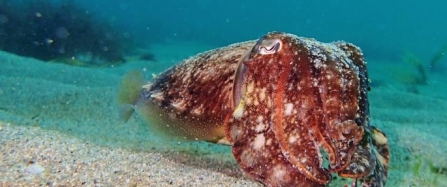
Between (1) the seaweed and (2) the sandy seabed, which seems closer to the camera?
(2) the sandy seabed

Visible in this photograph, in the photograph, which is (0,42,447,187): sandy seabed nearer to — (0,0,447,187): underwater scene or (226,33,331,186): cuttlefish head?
(0,0,447,187): underwater scene

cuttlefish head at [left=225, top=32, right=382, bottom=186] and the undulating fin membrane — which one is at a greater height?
the undulating fin membrane

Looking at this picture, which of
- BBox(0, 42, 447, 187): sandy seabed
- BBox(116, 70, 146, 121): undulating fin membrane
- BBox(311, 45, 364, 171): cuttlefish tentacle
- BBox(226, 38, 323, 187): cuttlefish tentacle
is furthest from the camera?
BBox(116, 70, 146, 121): undulating fin membrane

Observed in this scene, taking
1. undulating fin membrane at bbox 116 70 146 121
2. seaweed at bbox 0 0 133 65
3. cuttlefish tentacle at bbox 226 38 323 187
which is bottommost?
cuttlefish tentacle at bbox 226 38 323 187

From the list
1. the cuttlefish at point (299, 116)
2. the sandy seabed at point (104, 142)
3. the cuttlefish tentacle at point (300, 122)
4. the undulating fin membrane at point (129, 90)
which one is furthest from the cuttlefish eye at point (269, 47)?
the undulating fin membrane at point (129, 90)

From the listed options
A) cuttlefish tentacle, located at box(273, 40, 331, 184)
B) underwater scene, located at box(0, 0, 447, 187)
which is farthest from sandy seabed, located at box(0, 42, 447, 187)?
cuttlefish tentacle, located at box(273, 40, 331, 184)

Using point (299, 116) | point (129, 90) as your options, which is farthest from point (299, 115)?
point (129, 90)

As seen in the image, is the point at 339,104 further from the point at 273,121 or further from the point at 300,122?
the point at 273,121

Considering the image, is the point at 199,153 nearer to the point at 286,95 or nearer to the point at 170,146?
the point at 170,146
